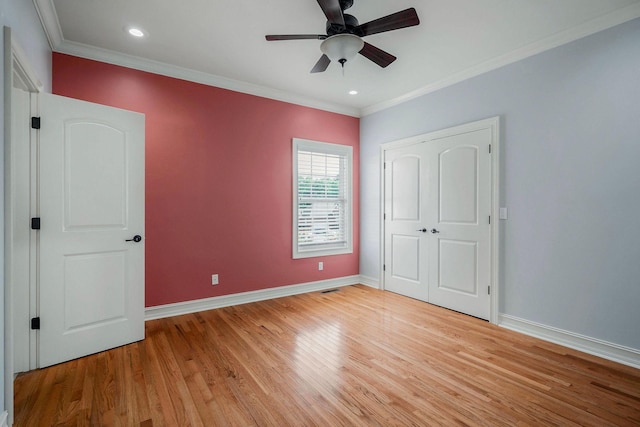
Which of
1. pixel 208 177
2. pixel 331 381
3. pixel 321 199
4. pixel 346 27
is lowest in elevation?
pixel 331 381

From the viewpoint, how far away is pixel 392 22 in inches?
84.4

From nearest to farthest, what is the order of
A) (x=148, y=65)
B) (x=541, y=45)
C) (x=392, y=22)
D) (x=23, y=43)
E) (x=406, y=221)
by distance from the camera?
1. (x=23, y=43)
2. (x=392, y=22)
3. (x=541, y=45)
4. (x=148, y=65)
5. (x=406, y=221)

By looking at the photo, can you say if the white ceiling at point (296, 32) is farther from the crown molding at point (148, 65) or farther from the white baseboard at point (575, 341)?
the white baseboard at point (575, 341)

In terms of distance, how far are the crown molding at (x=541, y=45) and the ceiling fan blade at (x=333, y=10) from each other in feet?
6.75

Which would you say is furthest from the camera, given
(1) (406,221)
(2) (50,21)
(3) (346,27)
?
(1) (406,221)

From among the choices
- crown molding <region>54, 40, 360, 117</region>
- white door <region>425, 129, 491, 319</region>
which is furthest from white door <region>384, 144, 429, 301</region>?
crown molding <region>54, 40, 360, 117</region>

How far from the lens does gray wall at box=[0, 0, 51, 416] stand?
63.7 inches

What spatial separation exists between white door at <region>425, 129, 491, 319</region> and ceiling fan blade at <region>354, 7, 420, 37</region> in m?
1.83

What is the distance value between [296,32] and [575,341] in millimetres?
3773

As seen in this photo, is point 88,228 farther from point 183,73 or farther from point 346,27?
point 346,27

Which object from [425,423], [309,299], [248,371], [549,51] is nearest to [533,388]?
[425,423]

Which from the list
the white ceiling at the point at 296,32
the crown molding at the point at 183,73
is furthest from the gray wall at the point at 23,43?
the crown molding at the point at 183,73

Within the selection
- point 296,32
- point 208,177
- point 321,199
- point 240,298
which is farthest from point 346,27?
point 240,298

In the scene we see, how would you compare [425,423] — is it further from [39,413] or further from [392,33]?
[392,33]
